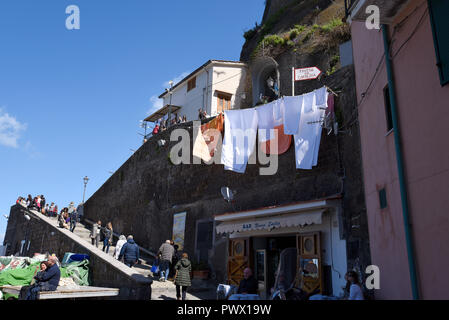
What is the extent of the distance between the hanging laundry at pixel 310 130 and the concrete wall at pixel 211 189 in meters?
0.24

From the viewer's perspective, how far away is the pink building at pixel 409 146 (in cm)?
549

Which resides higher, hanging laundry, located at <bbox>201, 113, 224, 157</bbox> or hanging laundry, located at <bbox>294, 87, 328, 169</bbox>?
hanging laundry, located at <bbox>201, 113, 224, 157</bbox>

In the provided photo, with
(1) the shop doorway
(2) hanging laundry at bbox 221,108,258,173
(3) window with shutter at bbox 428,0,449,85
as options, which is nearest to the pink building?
(3) window with shutter at bbox 428,0,449,85

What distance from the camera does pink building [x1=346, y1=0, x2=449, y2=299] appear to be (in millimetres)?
5492

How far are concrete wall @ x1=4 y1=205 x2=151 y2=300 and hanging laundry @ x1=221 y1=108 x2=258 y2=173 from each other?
4.97m

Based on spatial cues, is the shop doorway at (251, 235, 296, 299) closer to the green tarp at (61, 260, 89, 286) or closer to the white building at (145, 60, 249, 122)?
the green tarp at (61, 260, 89, 286)

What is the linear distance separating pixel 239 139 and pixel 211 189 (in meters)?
2.57

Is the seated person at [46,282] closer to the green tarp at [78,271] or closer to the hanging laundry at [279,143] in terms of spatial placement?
the green tarp at [78,271]

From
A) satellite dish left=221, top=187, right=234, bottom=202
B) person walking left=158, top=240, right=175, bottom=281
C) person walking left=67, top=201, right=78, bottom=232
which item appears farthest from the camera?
person walking left=67, top=201, right=78, bottom=232

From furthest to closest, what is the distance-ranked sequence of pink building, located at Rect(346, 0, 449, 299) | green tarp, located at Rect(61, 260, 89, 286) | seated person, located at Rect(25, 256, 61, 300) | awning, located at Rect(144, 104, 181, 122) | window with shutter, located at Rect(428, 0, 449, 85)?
awning, located at Rect(144, 104, 181, 122), green tarp, located at Rect(61, 260, 89, 286), seated person, located at Rect(25, 256, 61, 300), pink building, located at Rect(346, 0, 449, 299), window with shutter, located at Rect(428, 0, 449, 85)

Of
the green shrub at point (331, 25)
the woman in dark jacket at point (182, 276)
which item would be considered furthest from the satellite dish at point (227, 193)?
the green shrub at point (331, 25)
